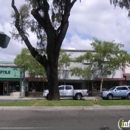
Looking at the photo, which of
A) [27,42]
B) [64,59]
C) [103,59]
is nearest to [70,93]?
[64,59]

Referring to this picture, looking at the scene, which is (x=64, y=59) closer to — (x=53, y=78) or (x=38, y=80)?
(x=38, y=80)

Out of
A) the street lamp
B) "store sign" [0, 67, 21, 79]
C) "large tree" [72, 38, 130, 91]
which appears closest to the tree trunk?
the street lamp

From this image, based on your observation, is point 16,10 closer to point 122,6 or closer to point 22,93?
point 122,6

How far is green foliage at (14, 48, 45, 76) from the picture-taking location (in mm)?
40438

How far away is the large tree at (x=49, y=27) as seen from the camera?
21156 mm

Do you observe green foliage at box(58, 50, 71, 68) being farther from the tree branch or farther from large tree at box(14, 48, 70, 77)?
the tree branch

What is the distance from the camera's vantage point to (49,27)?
21094 millimetres

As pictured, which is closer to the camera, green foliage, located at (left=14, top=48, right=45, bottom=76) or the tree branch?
the tree branch

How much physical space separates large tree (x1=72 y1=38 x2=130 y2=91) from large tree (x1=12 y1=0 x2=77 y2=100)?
65.2ft

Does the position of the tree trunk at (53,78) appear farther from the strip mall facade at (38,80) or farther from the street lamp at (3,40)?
the strip mall facade at (38,80)

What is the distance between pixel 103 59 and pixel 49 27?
21.9m

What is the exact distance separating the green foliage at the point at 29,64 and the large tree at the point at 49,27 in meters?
18.2

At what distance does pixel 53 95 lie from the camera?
70.0 ft

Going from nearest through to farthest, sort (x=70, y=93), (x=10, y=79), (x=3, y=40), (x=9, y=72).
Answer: (x=3, y=40)
(x=70, y=93)
(x=9, y=72)
(x=10, y=79)
